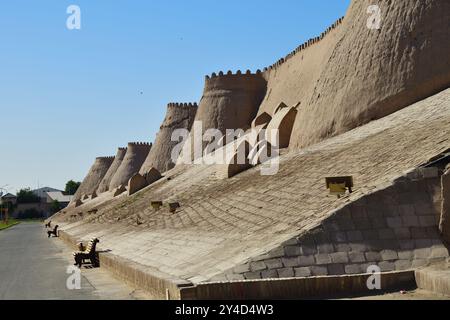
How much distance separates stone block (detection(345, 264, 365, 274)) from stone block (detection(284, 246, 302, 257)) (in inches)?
21.8

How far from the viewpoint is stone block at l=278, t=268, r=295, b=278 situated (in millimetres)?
7188

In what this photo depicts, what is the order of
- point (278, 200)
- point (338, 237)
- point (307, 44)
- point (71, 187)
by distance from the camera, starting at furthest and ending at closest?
point (71, 187)
point (307, 44)
point (278, 200)
point (338, 237)

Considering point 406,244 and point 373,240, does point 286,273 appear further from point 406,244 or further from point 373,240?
point 406,244

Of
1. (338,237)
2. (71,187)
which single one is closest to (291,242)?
(338,237)

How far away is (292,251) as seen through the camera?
7.48 meters

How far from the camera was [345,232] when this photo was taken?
25.3 feet

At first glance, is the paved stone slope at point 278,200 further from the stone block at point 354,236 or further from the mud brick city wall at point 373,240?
the stone block at point 354,236

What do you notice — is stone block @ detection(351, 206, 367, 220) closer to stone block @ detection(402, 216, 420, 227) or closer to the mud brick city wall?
the mud brick city wall

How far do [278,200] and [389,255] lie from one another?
3.02 metres

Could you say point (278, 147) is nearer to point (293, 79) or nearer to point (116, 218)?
point (116, 218)

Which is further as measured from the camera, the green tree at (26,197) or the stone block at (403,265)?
the green tree at (26,197)

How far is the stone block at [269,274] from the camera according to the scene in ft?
23.5

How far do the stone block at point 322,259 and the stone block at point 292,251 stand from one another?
→ 21 cm

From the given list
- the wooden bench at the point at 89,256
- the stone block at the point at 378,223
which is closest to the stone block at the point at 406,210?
the stone block at the point at 378,223
